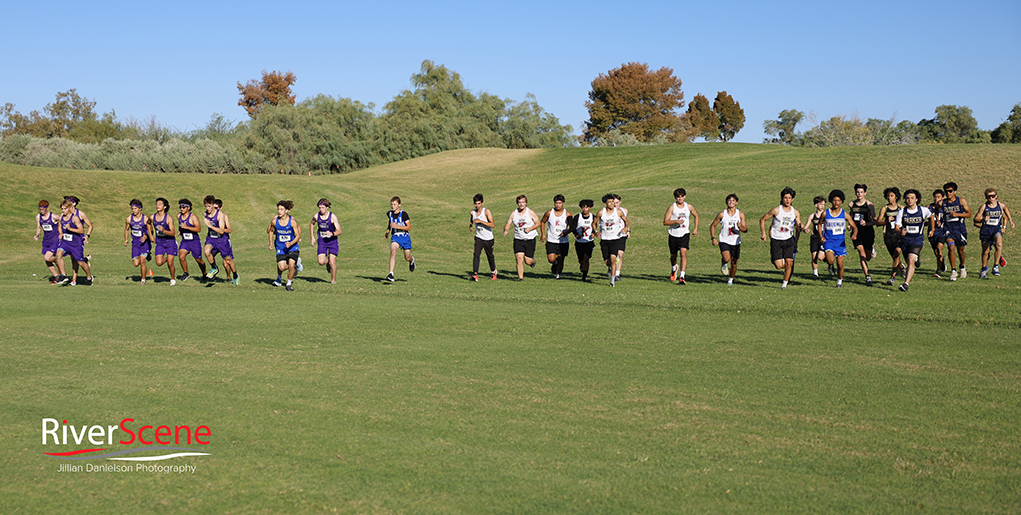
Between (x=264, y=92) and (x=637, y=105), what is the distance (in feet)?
159

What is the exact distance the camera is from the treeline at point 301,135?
5672 centimetres

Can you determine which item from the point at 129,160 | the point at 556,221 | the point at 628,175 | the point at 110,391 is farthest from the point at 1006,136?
the point at 110,391

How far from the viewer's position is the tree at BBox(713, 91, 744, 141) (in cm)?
10588

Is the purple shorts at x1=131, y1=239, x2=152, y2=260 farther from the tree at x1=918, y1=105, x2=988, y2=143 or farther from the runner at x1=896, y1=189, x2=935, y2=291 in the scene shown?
the tree at x1=918, y1=105, x2=988, y2=143

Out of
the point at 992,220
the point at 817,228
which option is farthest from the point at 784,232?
the point at 992,220

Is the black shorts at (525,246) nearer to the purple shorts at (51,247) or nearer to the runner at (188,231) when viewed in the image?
the runner at (188,231)

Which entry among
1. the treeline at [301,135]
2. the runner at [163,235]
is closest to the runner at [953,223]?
the runner at [163,235]

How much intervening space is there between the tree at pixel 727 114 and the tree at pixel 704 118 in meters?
1.68

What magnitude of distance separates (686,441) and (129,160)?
58221mm

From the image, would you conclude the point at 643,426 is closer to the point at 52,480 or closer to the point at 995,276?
the point at 52,480

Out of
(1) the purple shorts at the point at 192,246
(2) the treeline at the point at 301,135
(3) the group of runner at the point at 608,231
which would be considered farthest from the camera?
(2) the treeline at the point at 301,135

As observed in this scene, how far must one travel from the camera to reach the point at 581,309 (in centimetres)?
1352

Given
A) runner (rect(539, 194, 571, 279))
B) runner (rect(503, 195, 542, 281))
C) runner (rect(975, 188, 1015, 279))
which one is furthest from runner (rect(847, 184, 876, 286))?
runner (rect(503, 195, 542, 281))

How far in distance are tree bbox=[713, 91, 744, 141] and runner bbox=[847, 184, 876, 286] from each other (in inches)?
3606
